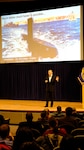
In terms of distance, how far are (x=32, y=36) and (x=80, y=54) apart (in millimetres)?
2079

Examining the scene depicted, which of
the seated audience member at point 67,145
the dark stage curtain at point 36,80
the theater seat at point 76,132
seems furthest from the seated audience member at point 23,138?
the dark stage curtain at point 36,80

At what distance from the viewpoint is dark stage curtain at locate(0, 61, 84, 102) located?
1149 cm

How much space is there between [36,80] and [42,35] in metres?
1.99

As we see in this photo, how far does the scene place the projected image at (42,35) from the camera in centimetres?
1064

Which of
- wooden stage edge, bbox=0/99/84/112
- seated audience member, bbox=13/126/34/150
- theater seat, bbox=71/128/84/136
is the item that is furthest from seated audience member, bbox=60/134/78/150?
wooden stage edge, bbox=0/99/84/112

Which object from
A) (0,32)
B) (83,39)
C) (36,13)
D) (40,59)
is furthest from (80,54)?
(0,32)

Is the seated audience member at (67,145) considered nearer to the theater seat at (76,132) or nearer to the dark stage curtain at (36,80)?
the theater seat at (76,132)

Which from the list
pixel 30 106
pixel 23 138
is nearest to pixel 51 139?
pixel 23 138

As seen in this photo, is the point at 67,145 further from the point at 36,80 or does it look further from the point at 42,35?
the point at 36,80

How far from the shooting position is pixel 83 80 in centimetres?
905

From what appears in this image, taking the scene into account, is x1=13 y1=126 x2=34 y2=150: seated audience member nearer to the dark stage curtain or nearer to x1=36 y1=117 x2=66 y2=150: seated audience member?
x1=36 y1=117 x2=66 y2=150: seated audience member

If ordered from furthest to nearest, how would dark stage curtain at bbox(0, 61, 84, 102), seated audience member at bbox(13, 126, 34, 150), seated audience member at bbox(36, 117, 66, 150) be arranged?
dark stage curtain at bbox(0, 61, 84, 102), seated audience member at bbox(36, 117, 66, 150), seated audience member at bbox(13, 126, 34, 150)

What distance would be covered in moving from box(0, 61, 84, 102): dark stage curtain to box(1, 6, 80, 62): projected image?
0.64 m

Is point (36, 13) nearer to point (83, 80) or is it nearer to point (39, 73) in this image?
point (39, 73)
